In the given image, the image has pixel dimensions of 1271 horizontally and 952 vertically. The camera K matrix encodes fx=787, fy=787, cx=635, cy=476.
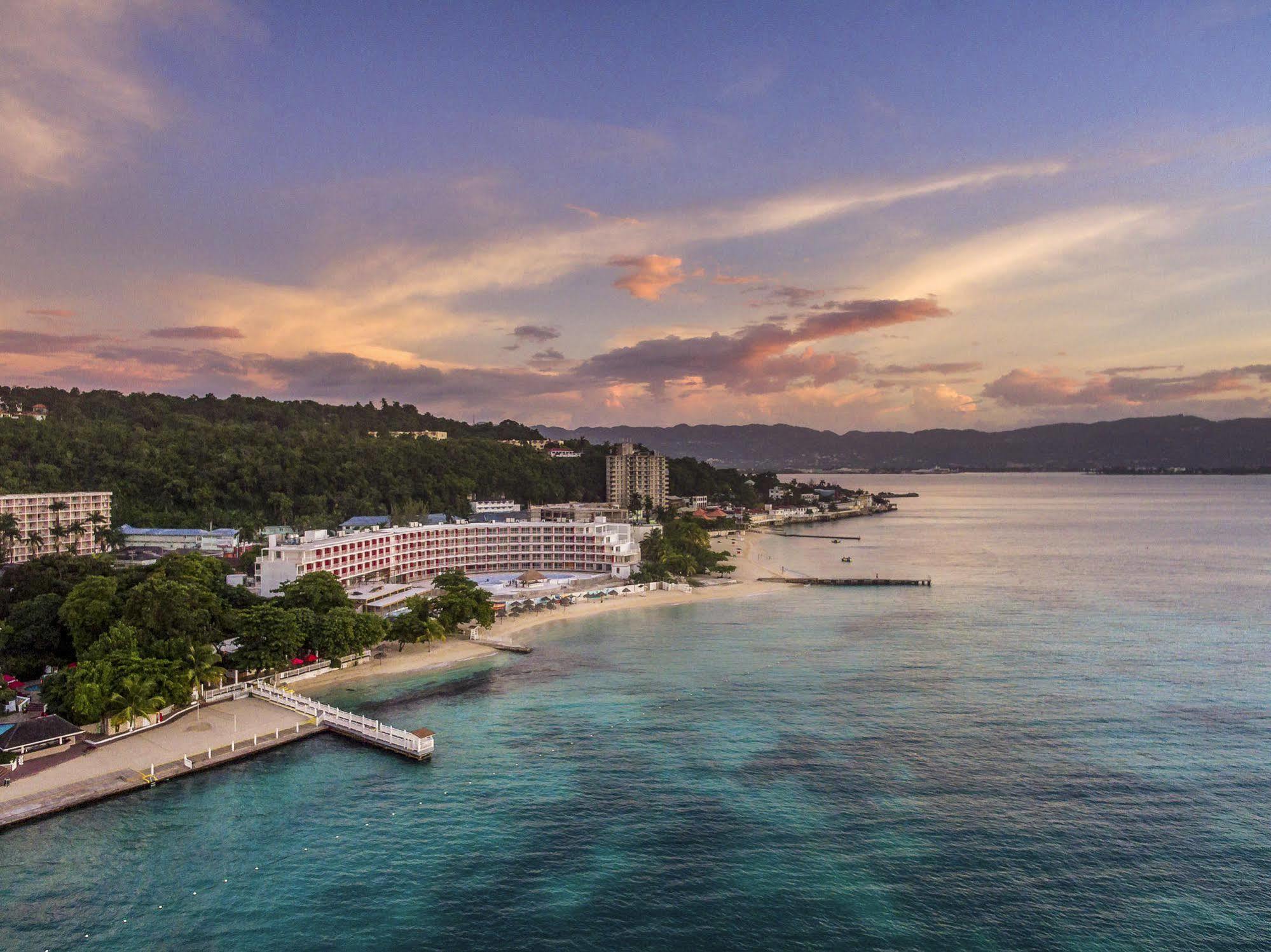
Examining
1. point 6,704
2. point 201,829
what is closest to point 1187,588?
point 201,829

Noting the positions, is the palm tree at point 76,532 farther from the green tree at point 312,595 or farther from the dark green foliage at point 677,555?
the dark green foliage at point 677,555

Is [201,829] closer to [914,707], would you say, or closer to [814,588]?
[914,707]

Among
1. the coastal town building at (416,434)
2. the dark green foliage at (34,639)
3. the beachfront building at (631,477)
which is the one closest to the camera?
the dark green foliage at (34,639)

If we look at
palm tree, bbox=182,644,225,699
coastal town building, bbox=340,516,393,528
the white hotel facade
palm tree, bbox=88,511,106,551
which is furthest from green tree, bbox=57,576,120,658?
palm tree, bbox=88,511,106,551

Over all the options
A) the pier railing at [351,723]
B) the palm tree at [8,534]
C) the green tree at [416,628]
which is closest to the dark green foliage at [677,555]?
the green tree at [416,628]

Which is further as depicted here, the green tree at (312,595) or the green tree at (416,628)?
the green tree at (416,628)

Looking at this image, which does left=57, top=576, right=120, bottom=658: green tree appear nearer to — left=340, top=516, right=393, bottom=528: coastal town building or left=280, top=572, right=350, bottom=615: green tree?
left=280, top=572, right=350, bottom=615: green tree

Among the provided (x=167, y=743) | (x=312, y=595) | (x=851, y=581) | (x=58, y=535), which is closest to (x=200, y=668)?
(x=167, y=743)
